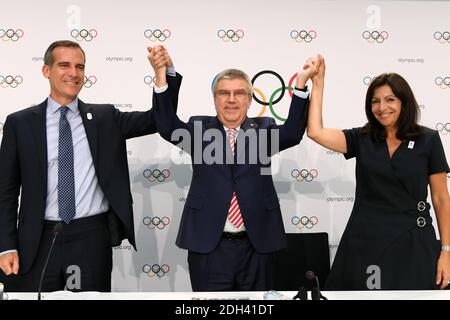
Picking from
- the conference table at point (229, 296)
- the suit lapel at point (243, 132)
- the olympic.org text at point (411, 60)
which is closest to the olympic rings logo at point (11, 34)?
the suit lapel at point (243, 132)

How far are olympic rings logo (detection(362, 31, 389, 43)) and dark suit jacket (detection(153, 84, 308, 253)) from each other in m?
1.49

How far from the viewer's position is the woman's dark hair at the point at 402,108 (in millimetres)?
2916

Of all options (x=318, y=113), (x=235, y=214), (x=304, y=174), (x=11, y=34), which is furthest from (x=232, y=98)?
(x=11, y=34)

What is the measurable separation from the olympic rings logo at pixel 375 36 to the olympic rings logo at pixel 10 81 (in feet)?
8.40

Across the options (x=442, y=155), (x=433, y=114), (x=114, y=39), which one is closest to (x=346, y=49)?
(x=433, y=114)

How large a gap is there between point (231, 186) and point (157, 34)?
5.30 ft

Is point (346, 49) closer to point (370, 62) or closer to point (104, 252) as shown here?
point (370, 62)

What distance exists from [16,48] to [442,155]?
2986 mm

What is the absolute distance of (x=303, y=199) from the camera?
4168 millimetres

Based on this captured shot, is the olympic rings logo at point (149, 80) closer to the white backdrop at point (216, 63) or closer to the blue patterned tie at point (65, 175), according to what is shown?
the white backdrop at point (216, 63)

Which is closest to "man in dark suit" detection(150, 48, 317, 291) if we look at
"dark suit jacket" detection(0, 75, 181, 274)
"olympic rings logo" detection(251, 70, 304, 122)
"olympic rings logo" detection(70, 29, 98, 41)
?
"dark suit jacket" detection(0, 75, 181, 274)

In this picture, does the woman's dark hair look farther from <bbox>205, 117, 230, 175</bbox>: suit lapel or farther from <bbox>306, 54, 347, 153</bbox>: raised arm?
<bbox>205, 117, 230, 175</bbox>: suit lapel

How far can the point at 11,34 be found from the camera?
13.2 ft
